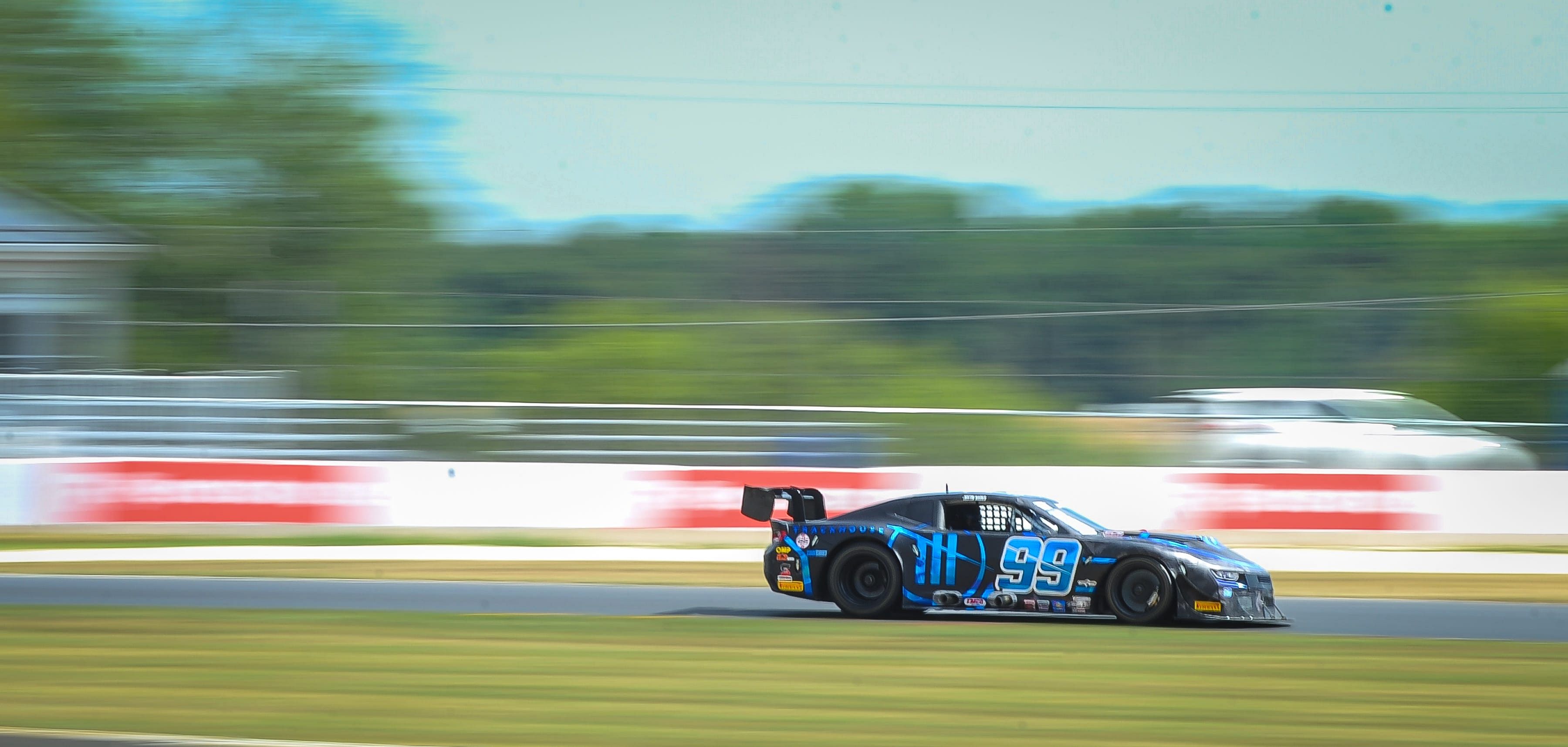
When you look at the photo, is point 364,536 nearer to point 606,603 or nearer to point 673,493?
point 673,493

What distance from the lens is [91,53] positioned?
27109mm

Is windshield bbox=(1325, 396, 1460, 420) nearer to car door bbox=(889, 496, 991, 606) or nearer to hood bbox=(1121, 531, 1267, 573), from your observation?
hood bbox=(1121, 531, 1267, 573)

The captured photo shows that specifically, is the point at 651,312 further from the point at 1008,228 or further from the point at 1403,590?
the point at 1403,590

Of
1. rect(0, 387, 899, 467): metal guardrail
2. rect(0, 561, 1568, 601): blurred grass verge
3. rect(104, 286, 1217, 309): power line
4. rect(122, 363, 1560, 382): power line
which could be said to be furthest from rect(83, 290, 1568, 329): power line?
rect(0, 561, 1568, 601): blurred grass verge

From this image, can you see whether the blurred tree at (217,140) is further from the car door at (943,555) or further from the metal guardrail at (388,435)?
the car door at (943,555)

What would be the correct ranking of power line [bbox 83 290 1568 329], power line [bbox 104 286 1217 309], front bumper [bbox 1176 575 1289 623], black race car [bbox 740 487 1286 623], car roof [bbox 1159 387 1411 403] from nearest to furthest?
front bumper [bbox 1176 575 1289 623] → black race car [bbox 740 487 1286 623] → car roof [bbox 1159 387 1411 403] → power line [bbox 83 290 1568 329] → power line [bbox 104 286 1217 309]

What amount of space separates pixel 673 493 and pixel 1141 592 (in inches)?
370

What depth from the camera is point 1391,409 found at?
20.5m

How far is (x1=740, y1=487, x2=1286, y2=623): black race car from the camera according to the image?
→ 10867 millimetres

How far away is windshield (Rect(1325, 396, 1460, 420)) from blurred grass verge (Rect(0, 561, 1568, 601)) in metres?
4.14

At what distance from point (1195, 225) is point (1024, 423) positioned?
556cm

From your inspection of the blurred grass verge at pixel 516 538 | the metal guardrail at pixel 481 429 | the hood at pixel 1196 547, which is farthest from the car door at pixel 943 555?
the metal guardrail at pixel 481 429

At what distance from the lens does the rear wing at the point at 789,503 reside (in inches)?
468

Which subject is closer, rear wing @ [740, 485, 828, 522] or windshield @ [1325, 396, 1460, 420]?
rear wing @ [740, 485, 828, 522]
